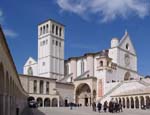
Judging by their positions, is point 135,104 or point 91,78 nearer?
point 135,104

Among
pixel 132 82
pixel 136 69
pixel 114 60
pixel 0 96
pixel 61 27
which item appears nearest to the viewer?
pixel 0 96

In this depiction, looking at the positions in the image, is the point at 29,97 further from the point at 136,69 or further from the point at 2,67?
the point at 2,67

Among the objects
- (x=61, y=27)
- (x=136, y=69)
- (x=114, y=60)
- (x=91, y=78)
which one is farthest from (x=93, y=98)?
(x=61, y=27)

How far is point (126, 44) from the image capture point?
3243 inches

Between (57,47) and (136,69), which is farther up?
(57,47)

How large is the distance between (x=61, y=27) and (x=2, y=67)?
72990mm

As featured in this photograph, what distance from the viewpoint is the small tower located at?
85125 mm

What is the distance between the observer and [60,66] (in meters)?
87.4

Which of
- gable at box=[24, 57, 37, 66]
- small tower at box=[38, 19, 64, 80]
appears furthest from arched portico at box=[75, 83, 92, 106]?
gable at box=[24, 57, 37, 66]

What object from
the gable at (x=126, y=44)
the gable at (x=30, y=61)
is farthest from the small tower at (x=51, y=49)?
the gable at (x=126, y=44)

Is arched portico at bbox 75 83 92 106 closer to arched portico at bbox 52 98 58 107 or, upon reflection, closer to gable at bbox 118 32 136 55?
arched portico at bbox 52 98 58 107

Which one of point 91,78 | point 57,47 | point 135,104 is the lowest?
point 135,104

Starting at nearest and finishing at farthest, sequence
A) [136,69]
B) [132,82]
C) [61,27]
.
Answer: [132,82], [136,69], [61,27]

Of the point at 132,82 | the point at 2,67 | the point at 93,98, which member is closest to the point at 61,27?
the point at 93,98
